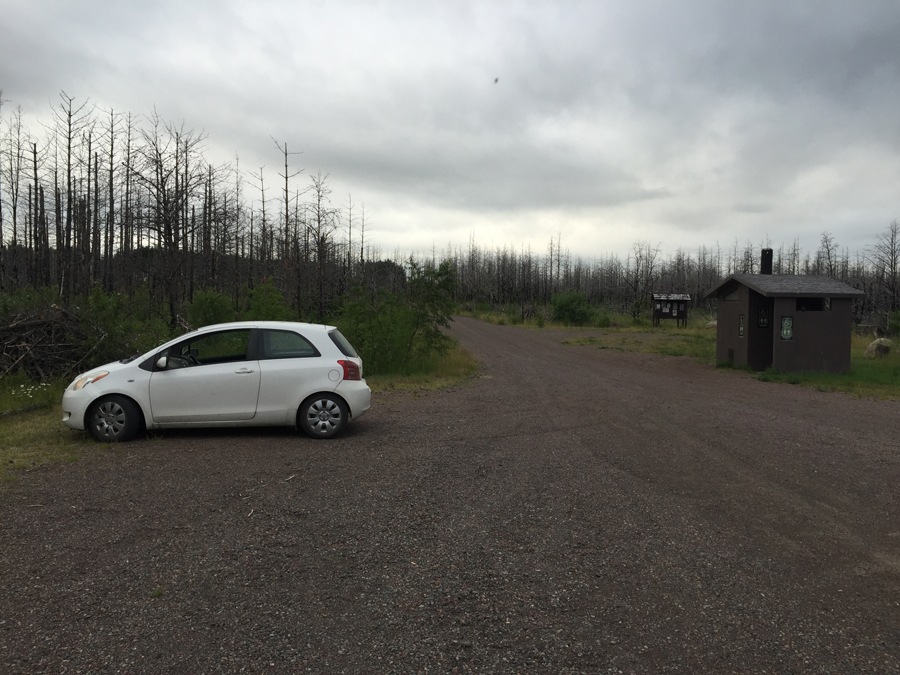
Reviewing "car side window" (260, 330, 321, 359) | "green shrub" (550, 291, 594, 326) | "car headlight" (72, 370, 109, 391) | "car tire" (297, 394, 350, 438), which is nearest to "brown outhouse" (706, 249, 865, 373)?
"car tire" (297, 394, 350, 438)

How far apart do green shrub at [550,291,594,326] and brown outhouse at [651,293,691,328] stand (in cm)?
525

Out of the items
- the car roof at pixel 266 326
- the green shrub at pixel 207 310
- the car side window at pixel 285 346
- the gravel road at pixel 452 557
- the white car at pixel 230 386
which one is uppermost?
the green shrub at pixel 207 310

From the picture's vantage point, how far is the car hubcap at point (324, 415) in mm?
8641

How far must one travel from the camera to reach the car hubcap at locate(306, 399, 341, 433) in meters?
8.64

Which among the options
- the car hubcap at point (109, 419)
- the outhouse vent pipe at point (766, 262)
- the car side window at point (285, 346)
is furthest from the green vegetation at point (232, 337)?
the outhouse vent pipe at point (766, 262)

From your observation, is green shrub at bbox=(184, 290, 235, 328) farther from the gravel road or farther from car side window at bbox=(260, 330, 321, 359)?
car side window at bbox=(260, 330, 321, 359)

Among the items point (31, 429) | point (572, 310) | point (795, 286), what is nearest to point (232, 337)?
point (31, 429)

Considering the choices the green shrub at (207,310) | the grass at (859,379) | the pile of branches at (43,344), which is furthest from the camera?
the green shrub at (207,310)

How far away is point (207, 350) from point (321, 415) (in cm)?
207

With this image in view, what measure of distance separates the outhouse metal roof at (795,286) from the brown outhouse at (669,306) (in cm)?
2932

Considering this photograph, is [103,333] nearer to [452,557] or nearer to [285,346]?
[285,346]

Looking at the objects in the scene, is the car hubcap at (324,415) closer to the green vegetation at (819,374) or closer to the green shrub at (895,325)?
the green vegetation at (819,374)

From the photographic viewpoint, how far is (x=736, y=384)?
57.4ft

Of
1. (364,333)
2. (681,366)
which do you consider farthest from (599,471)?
(681,366)
